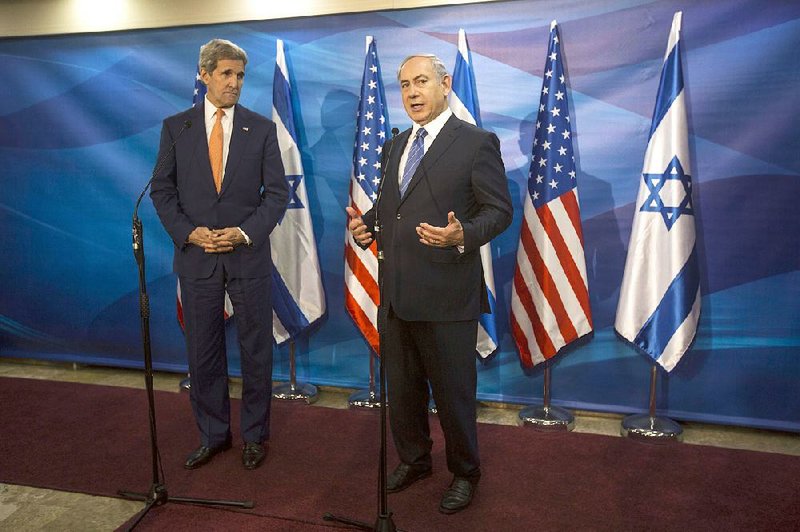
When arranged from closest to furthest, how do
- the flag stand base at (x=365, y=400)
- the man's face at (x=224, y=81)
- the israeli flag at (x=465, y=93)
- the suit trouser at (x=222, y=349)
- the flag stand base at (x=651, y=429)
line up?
the man's face at (x=224, y=81)
the suit trouser at (x=222, y=349)
the flag stand base at (x=651, y=429)
the israeli flag at (x=465, y=93)
the flag stand base at (x=365, y=400)

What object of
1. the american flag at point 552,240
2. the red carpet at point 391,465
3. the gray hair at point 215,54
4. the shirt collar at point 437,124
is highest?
the gray hair at point 215,54

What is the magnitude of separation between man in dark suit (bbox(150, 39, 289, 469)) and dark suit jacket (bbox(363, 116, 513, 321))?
0.78 metres

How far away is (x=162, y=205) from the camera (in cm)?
312

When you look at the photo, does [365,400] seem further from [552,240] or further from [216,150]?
[216,150]

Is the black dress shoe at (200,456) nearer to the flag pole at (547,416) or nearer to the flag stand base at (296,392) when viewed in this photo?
the flag stand base at (296,392)

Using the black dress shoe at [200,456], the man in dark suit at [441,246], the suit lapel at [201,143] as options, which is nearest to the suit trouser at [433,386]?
the man in dark suit at [441,246]

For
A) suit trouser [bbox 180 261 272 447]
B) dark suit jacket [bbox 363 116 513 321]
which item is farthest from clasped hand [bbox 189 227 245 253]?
dark suit jacket [bbox 363 116 513 321]

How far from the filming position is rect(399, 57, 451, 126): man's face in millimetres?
2549

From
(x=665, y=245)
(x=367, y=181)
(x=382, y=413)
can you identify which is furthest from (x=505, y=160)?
(x=382, y=413)

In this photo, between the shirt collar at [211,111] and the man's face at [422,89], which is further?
the shirt collar at [211,111]

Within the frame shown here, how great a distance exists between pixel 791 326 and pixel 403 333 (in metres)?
2.15

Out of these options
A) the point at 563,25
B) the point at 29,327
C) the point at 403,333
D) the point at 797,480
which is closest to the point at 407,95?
the point at 403,333

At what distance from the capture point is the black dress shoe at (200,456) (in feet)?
10.5

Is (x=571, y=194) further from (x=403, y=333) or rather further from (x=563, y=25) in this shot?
(x=403, y=333)
